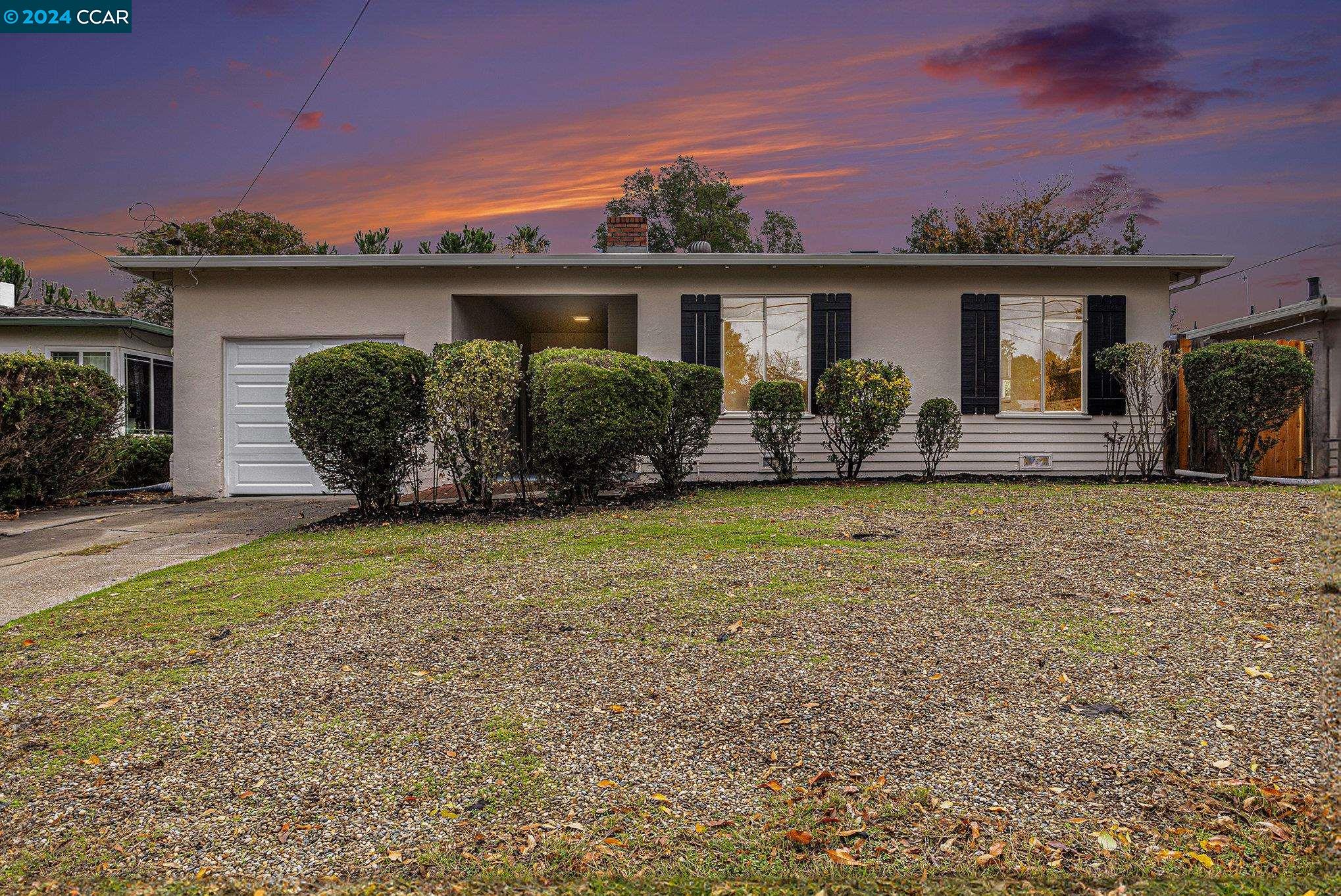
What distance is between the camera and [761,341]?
35.6ft

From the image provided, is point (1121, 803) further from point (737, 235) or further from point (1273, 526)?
point (737, 235)

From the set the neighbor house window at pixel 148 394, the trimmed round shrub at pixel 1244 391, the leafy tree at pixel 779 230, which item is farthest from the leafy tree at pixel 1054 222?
the neighbor house window at pixel 148 394

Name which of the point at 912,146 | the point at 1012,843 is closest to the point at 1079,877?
the point at 1012,843

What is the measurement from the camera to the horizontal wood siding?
1077 centimetres

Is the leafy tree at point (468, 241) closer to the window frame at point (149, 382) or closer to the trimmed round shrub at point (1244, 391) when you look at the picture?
the window frame at point (149, 382)

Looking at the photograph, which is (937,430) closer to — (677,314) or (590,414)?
(677,314)

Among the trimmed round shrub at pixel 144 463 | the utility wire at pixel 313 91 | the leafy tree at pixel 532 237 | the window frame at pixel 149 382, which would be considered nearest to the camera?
the utility wire at pixel 313 91

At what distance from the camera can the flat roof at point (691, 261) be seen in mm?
10078

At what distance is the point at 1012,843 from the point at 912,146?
15.1 metres

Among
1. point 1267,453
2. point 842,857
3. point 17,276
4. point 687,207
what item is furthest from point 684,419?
point 687,207

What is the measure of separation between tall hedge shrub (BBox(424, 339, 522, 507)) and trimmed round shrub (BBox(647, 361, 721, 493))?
1.78m

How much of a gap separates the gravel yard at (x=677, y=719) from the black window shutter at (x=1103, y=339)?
5.59m

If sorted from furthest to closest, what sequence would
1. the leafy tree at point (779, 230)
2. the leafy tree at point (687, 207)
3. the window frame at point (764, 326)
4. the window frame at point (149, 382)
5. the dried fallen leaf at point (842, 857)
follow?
the leafy tree at point (779, 230) < the leafy tree at point (687, 207) < the window frame at point (149, 382) < the window frame at point (764, 326) < the dried fallen leaf at point (842, 857)

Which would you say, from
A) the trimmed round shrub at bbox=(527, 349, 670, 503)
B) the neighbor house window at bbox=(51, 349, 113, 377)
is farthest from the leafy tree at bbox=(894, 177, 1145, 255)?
the neighbor house window at bbox=(51, 349, 113, 377)
